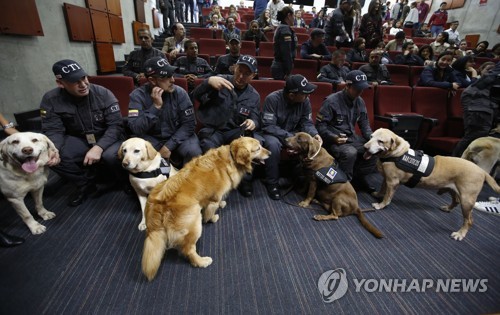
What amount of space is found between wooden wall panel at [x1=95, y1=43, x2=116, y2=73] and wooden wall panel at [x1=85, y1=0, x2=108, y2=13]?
853mm

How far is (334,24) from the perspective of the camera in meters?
6.65

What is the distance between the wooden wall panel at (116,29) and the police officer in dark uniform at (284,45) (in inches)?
204

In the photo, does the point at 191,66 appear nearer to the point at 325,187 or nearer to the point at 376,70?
the point at 325,187

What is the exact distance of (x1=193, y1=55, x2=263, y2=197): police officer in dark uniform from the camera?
3020 mm

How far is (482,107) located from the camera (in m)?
3.58

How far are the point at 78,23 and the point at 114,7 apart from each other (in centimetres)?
212

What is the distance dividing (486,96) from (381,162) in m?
2.69

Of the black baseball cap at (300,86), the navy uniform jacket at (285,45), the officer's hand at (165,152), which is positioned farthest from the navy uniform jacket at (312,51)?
the officer's hand at (165,152)

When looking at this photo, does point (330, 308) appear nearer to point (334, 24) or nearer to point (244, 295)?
point (244, 295)

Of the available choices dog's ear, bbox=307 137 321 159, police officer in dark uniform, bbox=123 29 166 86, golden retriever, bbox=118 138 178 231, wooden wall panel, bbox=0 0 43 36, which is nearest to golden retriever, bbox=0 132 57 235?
golden retriever, bbox=118 138 178 231

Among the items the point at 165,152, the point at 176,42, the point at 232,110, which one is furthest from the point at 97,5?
the point at 165,152

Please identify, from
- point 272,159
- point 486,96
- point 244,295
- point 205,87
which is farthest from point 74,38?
point 486,96

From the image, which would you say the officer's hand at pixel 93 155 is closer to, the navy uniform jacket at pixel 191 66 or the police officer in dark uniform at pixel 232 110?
the police officer in dark uniform at pixel 232 110

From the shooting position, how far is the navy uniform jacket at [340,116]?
10.7 ft
